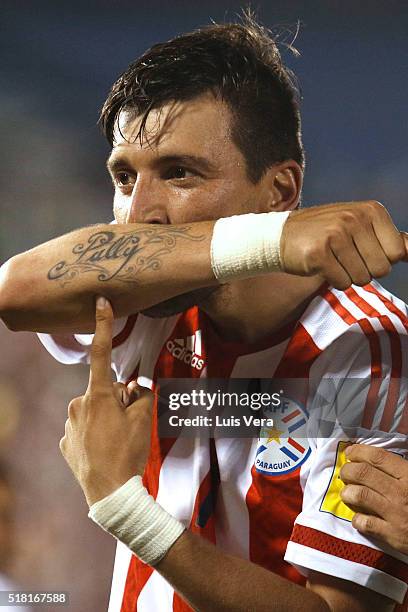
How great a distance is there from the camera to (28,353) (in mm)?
1736

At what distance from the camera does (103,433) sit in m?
1.05

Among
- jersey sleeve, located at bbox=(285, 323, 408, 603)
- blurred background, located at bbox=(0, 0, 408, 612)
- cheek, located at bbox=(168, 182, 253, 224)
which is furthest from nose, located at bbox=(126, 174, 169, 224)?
blurred background, located at bbox=(0, 0, 408, 612)

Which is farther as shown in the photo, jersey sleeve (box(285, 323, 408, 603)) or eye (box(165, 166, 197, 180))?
eye (box(165, 166, 197, 180))

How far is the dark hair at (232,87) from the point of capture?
1.27 m

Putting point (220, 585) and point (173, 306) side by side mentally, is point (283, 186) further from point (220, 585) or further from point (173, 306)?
point (220, 585)

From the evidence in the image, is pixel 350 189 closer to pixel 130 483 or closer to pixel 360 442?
pixel 360 442

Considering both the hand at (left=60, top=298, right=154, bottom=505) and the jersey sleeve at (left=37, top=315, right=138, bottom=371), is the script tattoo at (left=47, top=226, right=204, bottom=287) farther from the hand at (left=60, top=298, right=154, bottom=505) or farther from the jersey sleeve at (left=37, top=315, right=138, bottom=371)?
the jersey sleeve at (left=37, top=315, right=138, bottom=371)

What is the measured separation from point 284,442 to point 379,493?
0.20 metres

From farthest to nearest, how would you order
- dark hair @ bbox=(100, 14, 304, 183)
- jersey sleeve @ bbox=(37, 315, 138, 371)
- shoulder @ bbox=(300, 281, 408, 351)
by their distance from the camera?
jersey sleeve @ bbox=(37, 315, 138, 371)
dark hair @ bbox=(100, 14, 304, 183)
shoulder @ bbox=(300, 281, 408, 351)

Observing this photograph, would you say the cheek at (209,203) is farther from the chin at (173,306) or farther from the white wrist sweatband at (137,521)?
the white wrist sweatband at (137,521)

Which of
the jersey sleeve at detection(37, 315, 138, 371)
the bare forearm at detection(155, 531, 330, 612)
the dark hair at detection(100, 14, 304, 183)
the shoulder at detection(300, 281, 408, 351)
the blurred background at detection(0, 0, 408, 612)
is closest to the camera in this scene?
the bare forearm at detection(155, 531, 330, 612)

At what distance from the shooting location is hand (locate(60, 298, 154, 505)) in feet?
3.42

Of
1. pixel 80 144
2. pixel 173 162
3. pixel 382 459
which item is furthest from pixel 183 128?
pixel 80 144

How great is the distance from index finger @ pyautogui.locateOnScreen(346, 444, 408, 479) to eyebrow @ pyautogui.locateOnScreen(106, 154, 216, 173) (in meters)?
0.48
